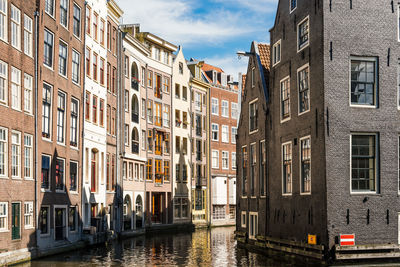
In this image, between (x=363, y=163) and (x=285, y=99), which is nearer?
(x=363, y=163)

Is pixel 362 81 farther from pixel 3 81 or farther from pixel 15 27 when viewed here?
pixel 15 27

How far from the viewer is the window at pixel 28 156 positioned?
88.6 ft

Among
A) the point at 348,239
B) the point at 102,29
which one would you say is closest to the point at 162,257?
the point at 348,239

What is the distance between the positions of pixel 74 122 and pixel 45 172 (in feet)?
18.5

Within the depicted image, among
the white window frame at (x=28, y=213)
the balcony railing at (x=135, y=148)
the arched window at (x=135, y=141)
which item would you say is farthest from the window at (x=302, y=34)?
the arched window at (x=135, y=141)

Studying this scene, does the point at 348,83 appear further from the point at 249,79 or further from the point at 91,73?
the point at 91,73

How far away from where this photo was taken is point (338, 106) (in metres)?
23.0

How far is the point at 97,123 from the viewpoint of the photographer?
39.7 meters

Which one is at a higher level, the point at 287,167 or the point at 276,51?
the point at 276,51

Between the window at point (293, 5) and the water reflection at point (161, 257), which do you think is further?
the window at point (293, 5)

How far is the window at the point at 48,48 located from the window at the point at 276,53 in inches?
432

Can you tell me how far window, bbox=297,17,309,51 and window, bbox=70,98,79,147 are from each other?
1407 cm

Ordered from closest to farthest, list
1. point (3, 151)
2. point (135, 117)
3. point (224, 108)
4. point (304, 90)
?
point (3, 151), point (304, 90), point (135, 117), point (224, 108)

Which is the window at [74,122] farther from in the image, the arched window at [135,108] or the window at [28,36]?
the arched window at [135,108]
